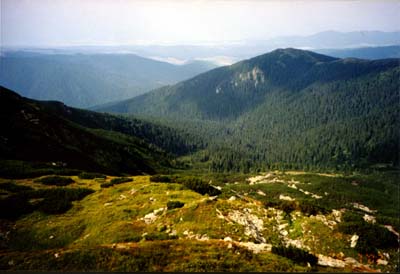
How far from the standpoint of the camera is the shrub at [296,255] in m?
16.2

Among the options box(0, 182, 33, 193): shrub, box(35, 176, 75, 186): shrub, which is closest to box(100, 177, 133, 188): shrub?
box(35, 176, 75, 186): shrub

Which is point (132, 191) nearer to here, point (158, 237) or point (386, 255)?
point (158, 237)

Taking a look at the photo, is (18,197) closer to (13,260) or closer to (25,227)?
(25,227)

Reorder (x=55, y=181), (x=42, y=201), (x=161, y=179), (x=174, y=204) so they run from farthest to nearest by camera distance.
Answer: (x=161, y=179), (x=55, y=181), (x=42, y=201), (x=174, y=204)

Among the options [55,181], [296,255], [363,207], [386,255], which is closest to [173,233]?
[296,255]

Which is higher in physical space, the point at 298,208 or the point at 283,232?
the point at 298,208

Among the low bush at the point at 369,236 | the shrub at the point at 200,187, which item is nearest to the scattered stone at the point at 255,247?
the low bush at the point at 369,236

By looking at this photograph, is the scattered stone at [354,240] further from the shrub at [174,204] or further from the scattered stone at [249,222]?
the shrub at [174,204]

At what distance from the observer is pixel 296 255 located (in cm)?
Result: 1639

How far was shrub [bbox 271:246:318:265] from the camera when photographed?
639 inches

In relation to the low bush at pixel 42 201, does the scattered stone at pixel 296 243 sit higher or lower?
higher

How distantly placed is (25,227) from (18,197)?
21.8 ft

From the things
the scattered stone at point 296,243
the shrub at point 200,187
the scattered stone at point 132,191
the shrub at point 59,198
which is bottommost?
the shrub at point 59,198

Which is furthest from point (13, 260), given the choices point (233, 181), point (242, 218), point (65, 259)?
point (233, 181)
